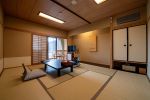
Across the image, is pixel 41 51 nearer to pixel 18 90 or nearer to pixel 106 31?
pixel 18 90

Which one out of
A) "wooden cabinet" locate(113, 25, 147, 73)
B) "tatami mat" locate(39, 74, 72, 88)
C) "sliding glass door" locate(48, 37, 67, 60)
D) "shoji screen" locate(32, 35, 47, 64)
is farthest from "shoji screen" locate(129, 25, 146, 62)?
"shoji screen" locate(32, 35, 47, 64)

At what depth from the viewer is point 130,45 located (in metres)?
3.28

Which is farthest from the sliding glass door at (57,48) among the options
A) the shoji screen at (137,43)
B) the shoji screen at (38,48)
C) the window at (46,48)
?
the shoji screen at (137,43)

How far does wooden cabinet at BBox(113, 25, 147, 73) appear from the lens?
9.89ft

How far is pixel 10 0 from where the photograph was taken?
2727 mm

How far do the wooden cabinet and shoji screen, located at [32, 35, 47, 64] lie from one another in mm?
4359

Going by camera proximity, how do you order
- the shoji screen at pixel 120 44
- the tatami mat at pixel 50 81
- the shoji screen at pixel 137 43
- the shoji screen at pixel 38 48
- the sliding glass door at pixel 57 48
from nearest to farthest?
1. the tatami mat at pixel 50 81
2. the shoji screen at pixel 137 43
3. the shoji screen at pixel 120 44
4. the shoji screen at pixel 38 48
5. the sliding glass door at pixel 57 48

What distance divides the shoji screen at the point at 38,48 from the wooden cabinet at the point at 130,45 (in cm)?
436

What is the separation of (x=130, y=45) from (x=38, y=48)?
5.07 m

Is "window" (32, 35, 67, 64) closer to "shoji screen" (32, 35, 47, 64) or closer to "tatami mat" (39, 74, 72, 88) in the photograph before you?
"shoji screen" (32, 35, 47, 64)

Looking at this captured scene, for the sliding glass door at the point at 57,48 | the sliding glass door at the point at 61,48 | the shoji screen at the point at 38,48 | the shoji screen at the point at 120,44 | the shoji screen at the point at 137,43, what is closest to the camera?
the shoji screen at the point at 137,43

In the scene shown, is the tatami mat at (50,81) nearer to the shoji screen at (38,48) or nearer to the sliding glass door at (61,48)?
the shoji screen at (38,48)

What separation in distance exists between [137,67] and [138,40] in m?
1.12

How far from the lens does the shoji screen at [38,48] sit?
15.9 ft
